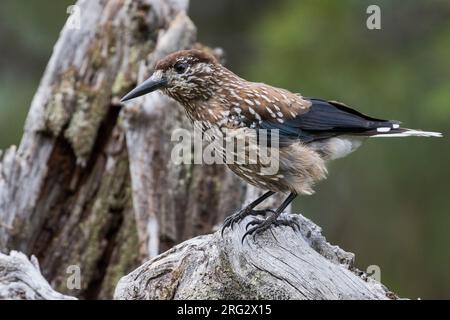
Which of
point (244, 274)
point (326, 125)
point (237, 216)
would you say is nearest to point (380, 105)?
point (326, 125)

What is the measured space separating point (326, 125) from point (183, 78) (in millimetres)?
948

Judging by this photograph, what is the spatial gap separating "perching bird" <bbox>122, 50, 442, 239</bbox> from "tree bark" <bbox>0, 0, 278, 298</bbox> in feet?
3.21

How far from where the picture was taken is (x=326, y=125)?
5.64 meters

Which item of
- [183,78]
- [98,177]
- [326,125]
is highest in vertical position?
[183,78]

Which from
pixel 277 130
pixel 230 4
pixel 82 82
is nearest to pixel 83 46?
pixel 82 82

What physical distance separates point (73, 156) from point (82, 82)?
577mm

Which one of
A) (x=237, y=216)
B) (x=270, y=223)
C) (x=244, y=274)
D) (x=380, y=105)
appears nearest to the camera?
(x=244, y=274)

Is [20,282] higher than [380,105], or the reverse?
[380,105]

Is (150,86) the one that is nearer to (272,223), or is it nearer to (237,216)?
(237,216)

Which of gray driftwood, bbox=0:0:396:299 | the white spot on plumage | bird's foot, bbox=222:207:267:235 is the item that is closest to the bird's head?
the white spot on plumage

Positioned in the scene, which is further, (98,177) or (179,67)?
(98,177)

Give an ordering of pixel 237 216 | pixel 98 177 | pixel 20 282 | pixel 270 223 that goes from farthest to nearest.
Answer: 1. pixel 98 177
2. pixel 237 216
3. pixel 270 223
4. pixel 20 282

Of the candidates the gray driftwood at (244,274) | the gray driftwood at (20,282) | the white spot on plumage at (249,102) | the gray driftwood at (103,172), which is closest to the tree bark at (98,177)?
the gray driftwood at (103,172)
